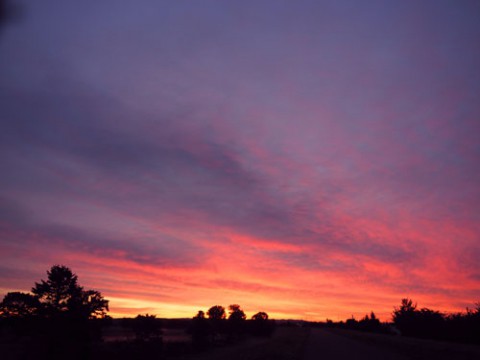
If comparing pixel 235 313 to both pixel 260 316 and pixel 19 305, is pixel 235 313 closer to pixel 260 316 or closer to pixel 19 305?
pixel 260 316

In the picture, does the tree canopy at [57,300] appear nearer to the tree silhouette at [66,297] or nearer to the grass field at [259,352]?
the tree silhouette at [66,297]

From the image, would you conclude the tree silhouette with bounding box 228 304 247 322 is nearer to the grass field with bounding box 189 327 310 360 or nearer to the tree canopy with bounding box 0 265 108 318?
the grass field with bounding box 189 327 310 360

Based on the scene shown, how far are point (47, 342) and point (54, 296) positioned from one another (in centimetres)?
292

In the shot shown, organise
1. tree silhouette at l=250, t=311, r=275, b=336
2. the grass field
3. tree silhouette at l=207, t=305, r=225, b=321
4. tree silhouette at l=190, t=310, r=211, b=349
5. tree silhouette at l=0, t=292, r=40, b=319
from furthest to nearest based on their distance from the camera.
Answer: tree silhouette at l=250, t=311, r=275, b=336 < tree silhouette at l=207, t=305, r=225, b=321 < tree silhouette at l=190, t=310, r=211, b=349 < the grass field < tree silhouette at l=0, t=292, r=40, b=319

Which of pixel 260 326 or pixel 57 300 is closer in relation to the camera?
pixel 57 300

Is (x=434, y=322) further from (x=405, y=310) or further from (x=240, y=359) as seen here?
(x=240, y=359)

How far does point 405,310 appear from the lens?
96875 mm

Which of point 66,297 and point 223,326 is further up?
point 66,297

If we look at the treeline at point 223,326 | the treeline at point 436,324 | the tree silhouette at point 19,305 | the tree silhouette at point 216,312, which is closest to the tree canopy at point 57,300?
the tree silhouette at point 19,305

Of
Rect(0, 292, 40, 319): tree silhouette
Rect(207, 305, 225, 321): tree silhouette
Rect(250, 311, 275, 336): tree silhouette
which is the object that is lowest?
Rect(250, 311, 275, 336): tree silhouette

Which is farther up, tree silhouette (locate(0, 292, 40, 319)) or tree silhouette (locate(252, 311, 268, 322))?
tree silhouette (locate(0, 292, 40, 319))

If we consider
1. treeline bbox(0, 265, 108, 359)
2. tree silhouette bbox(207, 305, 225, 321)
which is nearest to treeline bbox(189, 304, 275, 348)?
tree silhouette bbox(207, 305, 225, 321)

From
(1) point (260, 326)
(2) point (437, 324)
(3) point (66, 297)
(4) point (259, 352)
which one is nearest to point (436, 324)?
(2) point (437, 324)

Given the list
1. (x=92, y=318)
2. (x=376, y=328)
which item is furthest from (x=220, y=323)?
(x=376, y=328)
